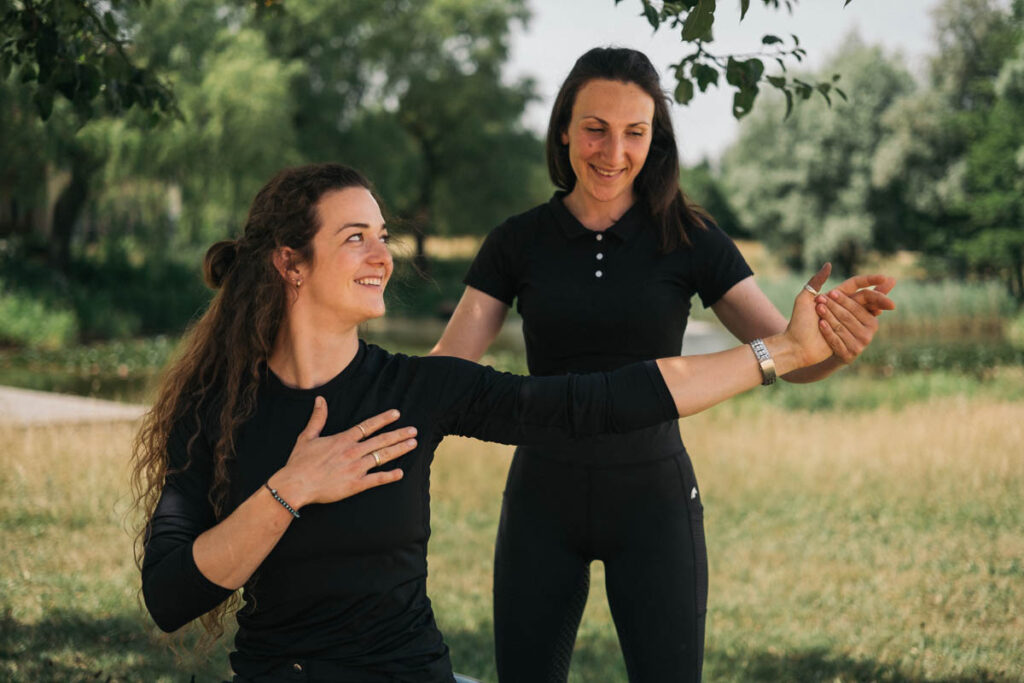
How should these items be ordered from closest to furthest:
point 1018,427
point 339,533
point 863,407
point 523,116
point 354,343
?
1. point 339,533
2. point 354,343
3. point 1018,427
4. point 863,407
5. point 523,116

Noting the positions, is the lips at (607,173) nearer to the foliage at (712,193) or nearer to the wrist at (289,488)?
the wrist at (289,488)

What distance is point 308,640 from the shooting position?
2098 mm

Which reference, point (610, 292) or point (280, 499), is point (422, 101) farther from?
point (280, 499)

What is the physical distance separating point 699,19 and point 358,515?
132 centimetres

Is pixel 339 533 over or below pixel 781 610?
over

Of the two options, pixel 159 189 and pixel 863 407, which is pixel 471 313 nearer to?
pixel 863 407

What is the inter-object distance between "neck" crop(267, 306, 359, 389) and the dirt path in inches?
356

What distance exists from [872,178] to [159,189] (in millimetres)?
22796

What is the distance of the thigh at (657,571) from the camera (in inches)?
106

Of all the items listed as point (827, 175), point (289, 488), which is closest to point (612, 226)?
point (289, 488)

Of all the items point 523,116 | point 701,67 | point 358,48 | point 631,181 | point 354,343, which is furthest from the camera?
point 523,116

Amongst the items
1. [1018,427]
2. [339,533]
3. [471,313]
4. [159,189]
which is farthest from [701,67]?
[159,189]

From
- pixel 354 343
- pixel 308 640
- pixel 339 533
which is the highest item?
pixel 354 343

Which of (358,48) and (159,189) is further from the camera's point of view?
(358,48)
